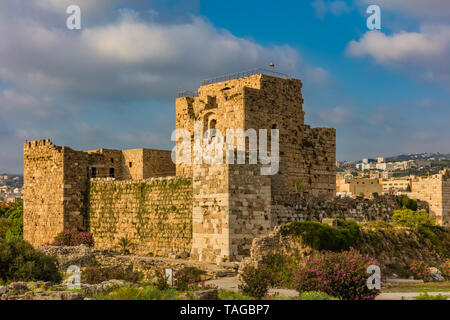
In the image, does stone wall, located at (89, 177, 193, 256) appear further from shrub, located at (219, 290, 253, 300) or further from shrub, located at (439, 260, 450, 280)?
shrub, located at (439, 260, 450, 280)

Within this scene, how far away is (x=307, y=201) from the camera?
76.7ft

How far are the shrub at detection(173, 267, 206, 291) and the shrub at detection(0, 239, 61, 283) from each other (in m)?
3.99

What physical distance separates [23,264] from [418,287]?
1168 cm

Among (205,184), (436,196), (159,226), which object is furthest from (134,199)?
(436,196)

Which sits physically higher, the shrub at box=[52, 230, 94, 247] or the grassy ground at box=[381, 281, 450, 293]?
the shrub at box=[52, 230, 94, 247]

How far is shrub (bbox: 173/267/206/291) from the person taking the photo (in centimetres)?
1543

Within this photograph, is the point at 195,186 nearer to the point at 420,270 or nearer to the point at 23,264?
the point at 23,264

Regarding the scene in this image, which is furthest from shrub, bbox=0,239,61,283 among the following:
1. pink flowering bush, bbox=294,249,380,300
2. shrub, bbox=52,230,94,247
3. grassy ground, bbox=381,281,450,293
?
grassy ground, bbox=381,281,450,293

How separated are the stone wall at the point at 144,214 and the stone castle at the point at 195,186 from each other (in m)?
0.04

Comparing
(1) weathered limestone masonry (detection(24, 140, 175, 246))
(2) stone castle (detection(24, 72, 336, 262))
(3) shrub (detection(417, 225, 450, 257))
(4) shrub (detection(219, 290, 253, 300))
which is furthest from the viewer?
(1) weathered limestone masonry (detection(24, 140, 175, 246))

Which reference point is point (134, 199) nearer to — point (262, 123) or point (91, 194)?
point (91, 194)

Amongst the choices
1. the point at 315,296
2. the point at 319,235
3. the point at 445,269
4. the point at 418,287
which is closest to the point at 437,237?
the point at 445,269

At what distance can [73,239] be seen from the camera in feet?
92.3
